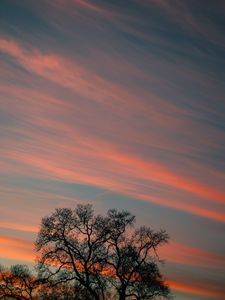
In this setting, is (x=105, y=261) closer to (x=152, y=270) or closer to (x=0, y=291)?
(x=152, y=270)

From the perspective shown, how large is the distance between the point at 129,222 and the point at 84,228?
4.65 meters

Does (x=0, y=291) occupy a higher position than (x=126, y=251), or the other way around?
(x=126, y=251)

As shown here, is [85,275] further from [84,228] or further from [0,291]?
[0,291]

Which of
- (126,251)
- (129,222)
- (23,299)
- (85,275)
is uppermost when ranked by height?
(129,222)

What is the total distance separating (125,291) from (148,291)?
248cm

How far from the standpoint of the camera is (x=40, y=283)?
3684 centimetres

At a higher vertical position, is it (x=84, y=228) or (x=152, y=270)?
(x=84, y=228)

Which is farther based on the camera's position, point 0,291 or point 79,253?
point 0,291

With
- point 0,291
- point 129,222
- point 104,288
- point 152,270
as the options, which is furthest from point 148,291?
point 0,291

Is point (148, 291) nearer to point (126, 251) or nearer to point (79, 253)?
point (126, 251)

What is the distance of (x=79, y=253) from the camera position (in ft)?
120

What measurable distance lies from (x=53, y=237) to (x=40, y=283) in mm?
4492

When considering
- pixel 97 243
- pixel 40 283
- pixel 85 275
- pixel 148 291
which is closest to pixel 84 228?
pixel 97 243

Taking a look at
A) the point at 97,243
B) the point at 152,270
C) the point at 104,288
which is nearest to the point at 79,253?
the point at 97,243
